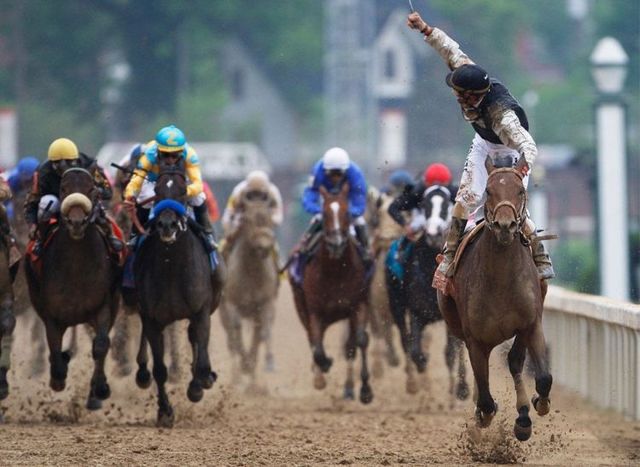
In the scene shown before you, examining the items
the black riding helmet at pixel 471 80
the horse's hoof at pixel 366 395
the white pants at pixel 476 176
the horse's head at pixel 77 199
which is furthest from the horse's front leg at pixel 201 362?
the black riding helmet at pixel 471 80

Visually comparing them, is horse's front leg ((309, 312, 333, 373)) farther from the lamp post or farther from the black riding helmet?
the lamp post

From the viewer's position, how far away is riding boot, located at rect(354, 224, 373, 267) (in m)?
14.2

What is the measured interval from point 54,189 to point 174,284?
1231mm

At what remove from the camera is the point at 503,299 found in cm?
962

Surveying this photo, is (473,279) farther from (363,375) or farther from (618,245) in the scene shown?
(618,245)

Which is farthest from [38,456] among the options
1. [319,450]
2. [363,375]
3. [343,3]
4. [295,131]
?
[295,131]

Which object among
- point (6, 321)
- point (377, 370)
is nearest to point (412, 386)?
point (377, 370)

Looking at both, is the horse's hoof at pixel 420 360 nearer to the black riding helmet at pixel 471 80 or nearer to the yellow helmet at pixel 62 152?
the yellow helmet at pixel 62 152

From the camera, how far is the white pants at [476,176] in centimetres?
A: 1023

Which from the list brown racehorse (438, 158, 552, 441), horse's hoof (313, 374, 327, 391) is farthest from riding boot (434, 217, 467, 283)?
horse's hoof (313, 374, 327, 391)

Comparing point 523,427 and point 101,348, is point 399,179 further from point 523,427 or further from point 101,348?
point 523,427

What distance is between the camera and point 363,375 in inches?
548

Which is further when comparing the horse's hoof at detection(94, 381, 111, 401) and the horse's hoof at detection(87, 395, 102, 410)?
the horse's hoof at detection(87, 395, 102, 410)

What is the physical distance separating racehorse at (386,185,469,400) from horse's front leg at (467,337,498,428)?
2.93 metres
